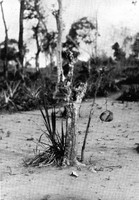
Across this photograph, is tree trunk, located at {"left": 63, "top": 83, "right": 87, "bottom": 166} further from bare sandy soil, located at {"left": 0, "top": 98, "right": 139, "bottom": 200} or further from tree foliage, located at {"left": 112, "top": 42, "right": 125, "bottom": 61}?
tree foliage, located at {"left": 112, "top": 42, "right": 125, "bottom": 61}

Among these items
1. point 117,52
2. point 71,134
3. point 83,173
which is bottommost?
point 83,173

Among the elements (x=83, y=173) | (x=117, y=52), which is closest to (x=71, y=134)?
(x=83, y=173)

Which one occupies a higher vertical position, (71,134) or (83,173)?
(71,134)

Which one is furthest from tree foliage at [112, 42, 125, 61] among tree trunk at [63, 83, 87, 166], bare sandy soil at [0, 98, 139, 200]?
tree trunk at [63, 83, 87, 166]

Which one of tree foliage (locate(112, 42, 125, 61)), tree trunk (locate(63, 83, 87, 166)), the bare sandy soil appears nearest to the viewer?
the bare sandy soil

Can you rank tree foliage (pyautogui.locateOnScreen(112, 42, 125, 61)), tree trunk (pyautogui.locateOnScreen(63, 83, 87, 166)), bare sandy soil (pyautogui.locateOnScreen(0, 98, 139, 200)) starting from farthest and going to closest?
tree foliage (pyautogui.locateOnScreen(112, 42, 125, 61)) → tree trunk (pyautogui.locateOnScreen(63, 83, 87, 166)) → bare sandy soil (pyautogui.locateOnScreen(0, 98, 139, 200))

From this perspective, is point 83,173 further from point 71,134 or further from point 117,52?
point 117,52

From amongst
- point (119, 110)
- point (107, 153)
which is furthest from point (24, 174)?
point (119, 110)

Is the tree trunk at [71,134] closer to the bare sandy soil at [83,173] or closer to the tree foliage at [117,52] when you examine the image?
the bare sandy soil at [83,173]

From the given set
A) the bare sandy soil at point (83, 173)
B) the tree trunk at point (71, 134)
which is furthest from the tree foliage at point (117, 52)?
the tree trunk at point (71, 134)

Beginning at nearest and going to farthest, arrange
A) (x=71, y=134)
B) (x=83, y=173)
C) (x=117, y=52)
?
(x=83, y=173) → (x=71, y=134) → (x=117, y=52)

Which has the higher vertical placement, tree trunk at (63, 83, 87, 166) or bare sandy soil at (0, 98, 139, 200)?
tree trunk at (63, 83, 87, 166)

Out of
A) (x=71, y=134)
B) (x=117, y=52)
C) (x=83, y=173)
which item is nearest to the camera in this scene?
(x=83, y=173)

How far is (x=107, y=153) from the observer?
23.6ft
